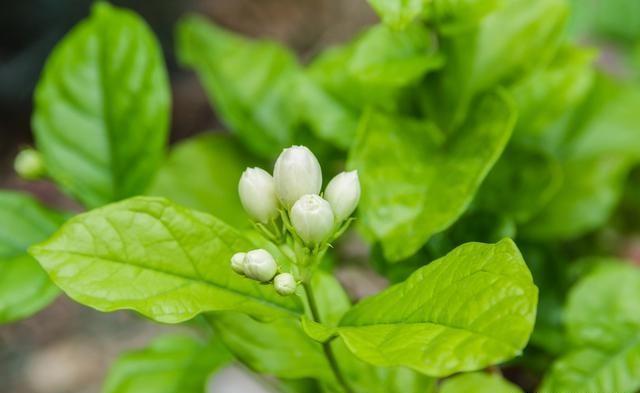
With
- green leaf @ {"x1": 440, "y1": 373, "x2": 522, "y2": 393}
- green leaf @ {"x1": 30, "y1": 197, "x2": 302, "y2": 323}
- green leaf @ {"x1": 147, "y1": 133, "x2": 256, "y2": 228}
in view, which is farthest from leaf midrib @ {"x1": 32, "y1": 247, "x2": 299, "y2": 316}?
green leaf @ {"x1": 147, "y1": 133, "x2": 256, "y2": 228}

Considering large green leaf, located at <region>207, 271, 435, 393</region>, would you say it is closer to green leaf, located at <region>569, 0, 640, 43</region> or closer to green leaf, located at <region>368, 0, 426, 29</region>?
green leaf, located at <region>368, 0, 426, 29</region>

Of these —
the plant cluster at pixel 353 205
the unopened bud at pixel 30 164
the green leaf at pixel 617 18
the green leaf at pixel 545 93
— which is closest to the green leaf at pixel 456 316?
the plant cluster at pixel 353 205

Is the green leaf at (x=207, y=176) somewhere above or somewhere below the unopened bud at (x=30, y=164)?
below

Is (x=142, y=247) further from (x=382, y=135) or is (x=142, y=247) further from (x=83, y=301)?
(x=382, y=135)

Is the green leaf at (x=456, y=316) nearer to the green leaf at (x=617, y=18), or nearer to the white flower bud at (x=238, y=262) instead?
the white flower bud at (x=238, y=262)

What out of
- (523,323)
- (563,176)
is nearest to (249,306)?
(523,323)

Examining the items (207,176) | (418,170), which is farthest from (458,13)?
(207,176)
